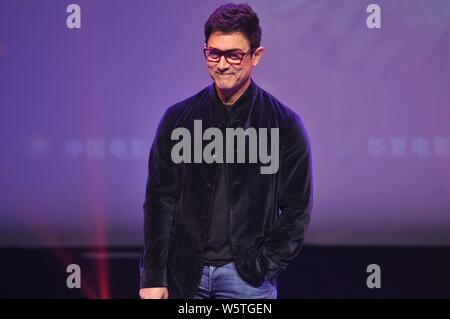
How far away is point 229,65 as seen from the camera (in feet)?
10.5

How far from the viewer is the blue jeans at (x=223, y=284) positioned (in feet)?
10.0

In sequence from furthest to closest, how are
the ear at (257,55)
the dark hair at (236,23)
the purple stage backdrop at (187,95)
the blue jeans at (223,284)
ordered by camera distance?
the purple stage backdrop at (187,95) → the ear at (257,55) → the dark hair at (236,23) → the blue jeans at (223,284)

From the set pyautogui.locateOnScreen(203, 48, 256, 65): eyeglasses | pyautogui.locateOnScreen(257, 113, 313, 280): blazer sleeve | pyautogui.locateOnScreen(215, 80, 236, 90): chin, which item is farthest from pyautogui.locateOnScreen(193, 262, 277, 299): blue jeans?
pyautogui.locateOnScreen(203, 48, 256, 65): eyeglasses

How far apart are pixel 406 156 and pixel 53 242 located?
1.97m

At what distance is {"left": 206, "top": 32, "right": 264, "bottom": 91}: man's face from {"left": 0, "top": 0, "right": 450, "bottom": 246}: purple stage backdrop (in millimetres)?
374

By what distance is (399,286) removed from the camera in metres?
3.69

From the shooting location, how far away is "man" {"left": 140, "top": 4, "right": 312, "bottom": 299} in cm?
310

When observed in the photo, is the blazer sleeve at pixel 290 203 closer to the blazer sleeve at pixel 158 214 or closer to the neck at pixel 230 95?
the neck at pixel 230 95

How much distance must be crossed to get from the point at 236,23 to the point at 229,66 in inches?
7.9

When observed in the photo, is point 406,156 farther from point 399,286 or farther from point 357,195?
point 399,286

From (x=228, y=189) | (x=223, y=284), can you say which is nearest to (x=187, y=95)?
(x=228, y=189)

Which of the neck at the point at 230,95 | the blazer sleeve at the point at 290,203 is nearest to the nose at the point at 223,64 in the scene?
the neck at the point at 230,95

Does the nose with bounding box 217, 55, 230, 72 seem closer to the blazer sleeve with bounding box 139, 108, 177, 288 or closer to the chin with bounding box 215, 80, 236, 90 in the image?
the chin with bounding box 215, 80, 236, 90
